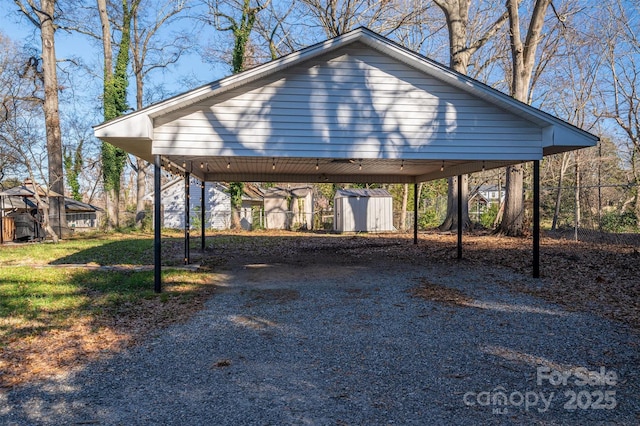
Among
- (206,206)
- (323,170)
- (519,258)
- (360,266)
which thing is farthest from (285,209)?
(519,258)

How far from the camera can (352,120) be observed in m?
7.68

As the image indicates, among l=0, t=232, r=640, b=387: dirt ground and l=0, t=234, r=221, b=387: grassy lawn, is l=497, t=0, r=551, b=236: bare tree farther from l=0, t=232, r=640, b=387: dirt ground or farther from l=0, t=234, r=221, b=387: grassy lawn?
l=0, t=234, r=221, b=387: grassy lawn

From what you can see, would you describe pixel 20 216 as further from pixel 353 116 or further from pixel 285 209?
pixel 353 116

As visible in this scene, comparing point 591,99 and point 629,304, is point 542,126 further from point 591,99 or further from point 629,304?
point 591,99

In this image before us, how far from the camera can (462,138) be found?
26.1 ft

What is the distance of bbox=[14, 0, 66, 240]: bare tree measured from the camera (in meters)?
17.5

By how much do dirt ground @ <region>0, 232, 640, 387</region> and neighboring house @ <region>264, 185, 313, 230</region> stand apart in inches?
458

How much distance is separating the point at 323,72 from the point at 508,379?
6.04 meters

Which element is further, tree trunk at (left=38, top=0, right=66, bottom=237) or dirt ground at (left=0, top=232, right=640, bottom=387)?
tree trunk at (left=38, top=0, right=66, bottom=237)

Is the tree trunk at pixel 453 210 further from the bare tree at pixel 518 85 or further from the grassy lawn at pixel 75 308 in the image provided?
the grassy lawn at pixel 75 308

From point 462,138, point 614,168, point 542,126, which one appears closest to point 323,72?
point 462,138

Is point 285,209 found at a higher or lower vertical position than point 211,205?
lower

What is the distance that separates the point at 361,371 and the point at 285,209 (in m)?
27.3

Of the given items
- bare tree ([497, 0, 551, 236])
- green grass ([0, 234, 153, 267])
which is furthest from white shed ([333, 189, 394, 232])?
green grass ([0, 234, 153, 267])
